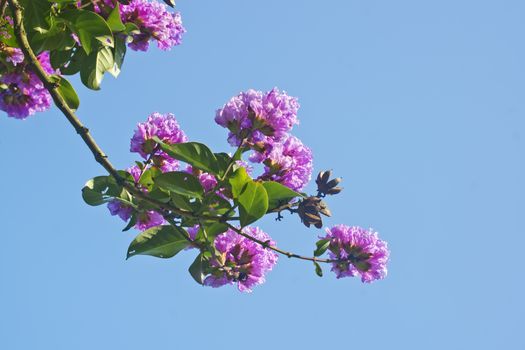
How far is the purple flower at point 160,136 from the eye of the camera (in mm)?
2496

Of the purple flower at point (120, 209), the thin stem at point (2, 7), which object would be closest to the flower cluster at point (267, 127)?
the purple flower at point (120, 209)

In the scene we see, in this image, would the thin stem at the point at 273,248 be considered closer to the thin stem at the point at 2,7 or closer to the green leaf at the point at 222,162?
the green leaf at the point at 222,162

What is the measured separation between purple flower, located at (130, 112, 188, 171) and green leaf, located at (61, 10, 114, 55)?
1.24ft

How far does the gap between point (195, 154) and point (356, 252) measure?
2.84ft

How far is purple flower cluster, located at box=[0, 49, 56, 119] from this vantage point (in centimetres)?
236

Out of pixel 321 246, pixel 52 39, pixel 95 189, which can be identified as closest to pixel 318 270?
pixel 321 246

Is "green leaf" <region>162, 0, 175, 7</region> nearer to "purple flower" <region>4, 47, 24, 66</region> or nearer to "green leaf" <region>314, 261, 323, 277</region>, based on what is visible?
"purple flower" <region>4, 47, 24, 66</region>

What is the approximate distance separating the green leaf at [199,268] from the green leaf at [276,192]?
0.37m

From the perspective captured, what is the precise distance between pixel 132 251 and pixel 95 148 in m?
0.40

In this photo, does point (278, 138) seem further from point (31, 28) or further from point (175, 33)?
point (31, 28)

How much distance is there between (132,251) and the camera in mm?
2299

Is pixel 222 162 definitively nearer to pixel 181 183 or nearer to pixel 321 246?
pixel 181 183

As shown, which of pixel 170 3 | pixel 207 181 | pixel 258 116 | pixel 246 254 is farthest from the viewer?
pixel 246 254

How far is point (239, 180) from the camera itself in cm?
207
